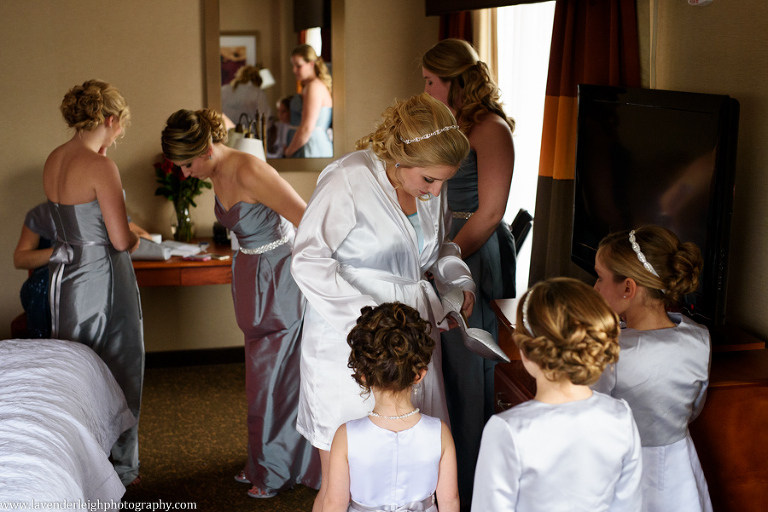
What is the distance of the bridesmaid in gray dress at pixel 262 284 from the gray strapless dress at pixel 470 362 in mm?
641

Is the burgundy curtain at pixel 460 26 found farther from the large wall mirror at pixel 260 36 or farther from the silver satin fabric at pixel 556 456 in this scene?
the silver satin fabric at pixel 556 456

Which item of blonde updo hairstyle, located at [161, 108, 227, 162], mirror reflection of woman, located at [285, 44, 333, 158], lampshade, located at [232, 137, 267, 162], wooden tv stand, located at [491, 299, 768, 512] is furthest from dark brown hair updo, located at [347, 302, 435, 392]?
mirror reflection of woman, located at [285, 44, 333, 158]

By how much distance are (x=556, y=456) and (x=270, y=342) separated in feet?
5.80

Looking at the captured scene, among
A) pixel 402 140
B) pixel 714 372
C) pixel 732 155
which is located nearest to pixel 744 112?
pixel 732 155

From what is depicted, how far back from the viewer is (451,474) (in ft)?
5.73

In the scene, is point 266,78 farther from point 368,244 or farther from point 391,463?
point 391,463

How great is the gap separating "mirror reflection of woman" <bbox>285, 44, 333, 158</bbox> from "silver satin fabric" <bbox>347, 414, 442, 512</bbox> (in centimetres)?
310

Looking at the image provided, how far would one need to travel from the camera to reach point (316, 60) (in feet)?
14.8

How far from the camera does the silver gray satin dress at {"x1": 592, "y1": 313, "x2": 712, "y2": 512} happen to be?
5.73 ft

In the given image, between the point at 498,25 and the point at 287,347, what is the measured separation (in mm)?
2255

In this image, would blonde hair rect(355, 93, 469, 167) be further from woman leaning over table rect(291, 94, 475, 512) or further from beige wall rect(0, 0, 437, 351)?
beige wall rect(0, 0, 437, 351)

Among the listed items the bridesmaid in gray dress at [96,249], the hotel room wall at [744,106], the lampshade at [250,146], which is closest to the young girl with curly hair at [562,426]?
the hotel room wall at [744,106]

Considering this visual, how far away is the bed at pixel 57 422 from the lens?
1738 millimetres

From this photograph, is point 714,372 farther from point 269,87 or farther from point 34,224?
point 269,87
